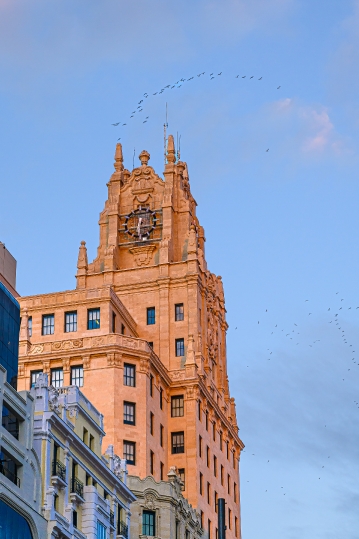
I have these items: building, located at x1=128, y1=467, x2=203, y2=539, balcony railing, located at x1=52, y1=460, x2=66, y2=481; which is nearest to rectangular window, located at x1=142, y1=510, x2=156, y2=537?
building, located at x1=128, y1=467, x2=203, y2=539

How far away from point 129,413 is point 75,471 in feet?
115

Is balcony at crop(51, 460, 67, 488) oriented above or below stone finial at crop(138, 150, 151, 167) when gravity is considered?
below

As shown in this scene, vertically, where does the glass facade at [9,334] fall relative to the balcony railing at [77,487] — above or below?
above

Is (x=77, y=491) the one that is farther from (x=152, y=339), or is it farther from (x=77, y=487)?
(x=152, y=339)

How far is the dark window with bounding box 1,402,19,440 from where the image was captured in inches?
2773

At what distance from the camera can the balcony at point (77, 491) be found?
7669 centimetres

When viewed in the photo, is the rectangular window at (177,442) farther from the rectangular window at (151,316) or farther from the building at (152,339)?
the rectangular window at (151,316)

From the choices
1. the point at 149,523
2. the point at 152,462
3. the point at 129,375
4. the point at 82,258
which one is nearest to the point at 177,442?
the point at 152,462

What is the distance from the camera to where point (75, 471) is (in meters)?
78.6

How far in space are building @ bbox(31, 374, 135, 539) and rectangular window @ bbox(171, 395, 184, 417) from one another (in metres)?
34.6

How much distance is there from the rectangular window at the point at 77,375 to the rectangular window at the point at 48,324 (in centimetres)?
666

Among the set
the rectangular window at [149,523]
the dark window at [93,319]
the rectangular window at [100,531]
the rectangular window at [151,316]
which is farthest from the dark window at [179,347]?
the rectangular window at [100,531]

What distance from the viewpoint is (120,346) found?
114812 mm

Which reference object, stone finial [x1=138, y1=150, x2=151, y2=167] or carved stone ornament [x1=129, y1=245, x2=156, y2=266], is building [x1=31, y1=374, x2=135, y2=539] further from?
stone finial [x1=138, y1=150, x2=151, y2=167]
